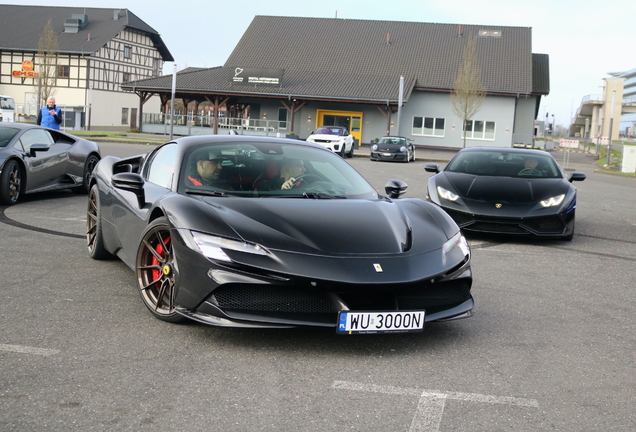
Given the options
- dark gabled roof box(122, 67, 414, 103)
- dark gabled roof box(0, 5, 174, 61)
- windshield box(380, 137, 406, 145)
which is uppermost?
dark gabled roof box(0, 5, 174, 61)

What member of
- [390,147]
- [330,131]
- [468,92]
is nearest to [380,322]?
[390,147]

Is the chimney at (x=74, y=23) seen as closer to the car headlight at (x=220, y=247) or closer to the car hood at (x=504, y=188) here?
the car hood at (x=504, y=188)

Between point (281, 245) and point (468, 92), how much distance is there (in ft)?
154

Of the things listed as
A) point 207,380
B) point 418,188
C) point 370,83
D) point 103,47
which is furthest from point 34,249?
point 103,47

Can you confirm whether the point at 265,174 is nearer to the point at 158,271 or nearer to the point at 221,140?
the point at 221,140

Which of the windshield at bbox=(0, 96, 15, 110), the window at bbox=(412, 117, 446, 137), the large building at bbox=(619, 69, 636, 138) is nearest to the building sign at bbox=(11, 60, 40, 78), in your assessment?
the windshield at bbox=(0, 96, 15, 110)

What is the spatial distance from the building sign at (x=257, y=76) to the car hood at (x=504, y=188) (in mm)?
41246

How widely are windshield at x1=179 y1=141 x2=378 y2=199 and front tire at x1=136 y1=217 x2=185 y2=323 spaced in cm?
44

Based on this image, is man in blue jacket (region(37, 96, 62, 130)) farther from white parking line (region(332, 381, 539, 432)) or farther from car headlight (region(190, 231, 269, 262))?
white parking line (region(332, 381, 539, 432))

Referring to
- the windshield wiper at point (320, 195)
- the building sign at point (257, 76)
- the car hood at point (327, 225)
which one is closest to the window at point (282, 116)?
the building sign at point (257, 76)

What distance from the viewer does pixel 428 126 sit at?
5259 cm

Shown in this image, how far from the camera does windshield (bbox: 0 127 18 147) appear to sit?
10843 millimetres

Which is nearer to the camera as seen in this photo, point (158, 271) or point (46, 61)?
point (158, 271)

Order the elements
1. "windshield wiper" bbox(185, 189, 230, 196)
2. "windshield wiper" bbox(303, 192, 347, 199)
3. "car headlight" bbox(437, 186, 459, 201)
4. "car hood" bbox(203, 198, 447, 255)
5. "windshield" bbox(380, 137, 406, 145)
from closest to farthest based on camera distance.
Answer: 1. "car hood" bbox(203, 198, 447, 255)
2. "windshield wiper" bbox(185, 189, 230, 196)
3. "windshield wiper" bbox(303, 192, 347, 199)
4. "car headlight" bbox(437, 186, 459, 201)
5. "windshield" bbox(380, 137, 406, 145)
